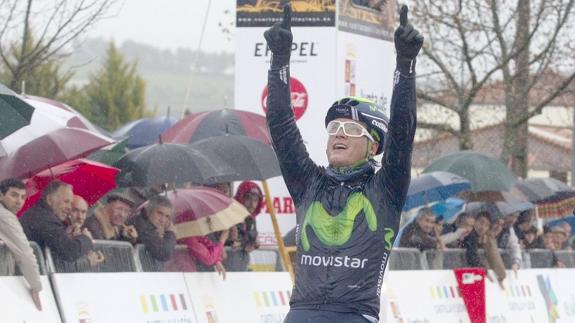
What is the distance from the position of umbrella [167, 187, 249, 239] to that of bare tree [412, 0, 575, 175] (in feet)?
31.0

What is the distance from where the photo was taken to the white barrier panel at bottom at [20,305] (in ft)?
30.7

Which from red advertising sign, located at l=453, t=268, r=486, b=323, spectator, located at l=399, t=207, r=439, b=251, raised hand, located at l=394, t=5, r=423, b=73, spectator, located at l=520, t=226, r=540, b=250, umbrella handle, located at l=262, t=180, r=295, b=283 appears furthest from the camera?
spectator, located at l=520, t=226, r=540, b=250

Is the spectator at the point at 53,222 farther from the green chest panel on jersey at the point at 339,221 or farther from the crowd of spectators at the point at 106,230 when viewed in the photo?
the green chest panel on jersey at the point at 339,221

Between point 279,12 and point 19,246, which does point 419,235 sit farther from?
point 19,246

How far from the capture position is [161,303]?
11.1m

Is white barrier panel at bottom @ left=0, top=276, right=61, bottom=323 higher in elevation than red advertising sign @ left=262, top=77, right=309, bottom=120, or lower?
lower

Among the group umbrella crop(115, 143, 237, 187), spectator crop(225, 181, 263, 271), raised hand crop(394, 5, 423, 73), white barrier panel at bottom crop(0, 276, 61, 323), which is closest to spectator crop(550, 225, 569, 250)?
spectator crop(225, 181, 263, 271)

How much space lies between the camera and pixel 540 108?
820 inches

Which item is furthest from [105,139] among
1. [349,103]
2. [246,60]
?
[349,103]

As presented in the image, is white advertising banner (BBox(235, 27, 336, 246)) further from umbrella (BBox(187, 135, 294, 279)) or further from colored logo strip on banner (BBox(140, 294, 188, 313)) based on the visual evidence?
colored logo strip on banner (BBox(140, 294, 188, 313))

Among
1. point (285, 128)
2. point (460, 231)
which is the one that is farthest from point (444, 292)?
point (285, 128)

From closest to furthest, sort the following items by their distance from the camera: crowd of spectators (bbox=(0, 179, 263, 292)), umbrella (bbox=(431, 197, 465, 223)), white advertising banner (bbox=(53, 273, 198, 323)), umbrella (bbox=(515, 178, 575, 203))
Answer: crowd of spectators (bbox=(0, 179, 263, 292))
white advertising banner (bbox=(53, 273, 198, 323))
umbrella (bbox=(431, 197, 465, 223))
umbrella (bbox=(515, 178, 575, 203))

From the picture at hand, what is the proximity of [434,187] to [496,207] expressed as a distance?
5.69 ft

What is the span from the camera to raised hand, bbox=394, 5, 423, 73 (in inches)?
231
